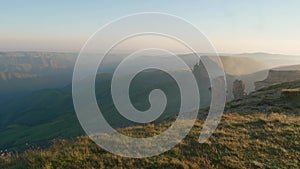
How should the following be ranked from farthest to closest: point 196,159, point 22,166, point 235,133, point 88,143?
point 235,133 < point 88,143 < point 196,159 < point 22,166

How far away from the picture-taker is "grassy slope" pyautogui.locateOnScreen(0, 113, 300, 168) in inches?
565

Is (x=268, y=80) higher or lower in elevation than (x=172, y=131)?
lower

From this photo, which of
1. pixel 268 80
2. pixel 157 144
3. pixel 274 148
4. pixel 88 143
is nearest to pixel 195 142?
pixel 157 144

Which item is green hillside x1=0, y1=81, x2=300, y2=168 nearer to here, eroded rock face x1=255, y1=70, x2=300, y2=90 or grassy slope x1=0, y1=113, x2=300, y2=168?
grassy slope x1=0, y1=113, x2=300, y2=168

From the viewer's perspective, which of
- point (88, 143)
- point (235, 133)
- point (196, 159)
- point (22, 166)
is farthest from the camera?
point (235, 133)

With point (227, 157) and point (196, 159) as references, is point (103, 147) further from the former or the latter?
point (227, 157)

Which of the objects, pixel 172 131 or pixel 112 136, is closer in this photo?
pixel 112 136

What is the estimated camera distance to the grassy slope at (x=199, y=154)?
565 inches

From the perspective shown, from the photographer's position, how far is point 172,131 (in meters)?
19.9

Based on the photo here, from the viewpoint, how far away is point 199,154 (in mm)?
15875

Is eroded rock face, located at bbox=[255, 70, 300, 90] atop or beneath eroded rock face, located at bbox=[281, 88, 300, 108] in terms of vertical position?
beneath

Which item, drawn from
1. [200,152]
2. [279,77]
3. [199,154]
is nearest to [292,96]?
[200,152]

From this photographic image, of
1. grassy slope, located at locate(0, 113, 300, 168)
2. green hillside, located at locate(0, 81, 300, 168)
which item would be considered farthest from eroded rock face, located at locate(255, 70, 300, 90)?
grassy slope, located at locate(0, 113, 300, 168)

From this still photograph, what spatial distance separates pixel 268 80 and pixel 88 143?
10058cm
